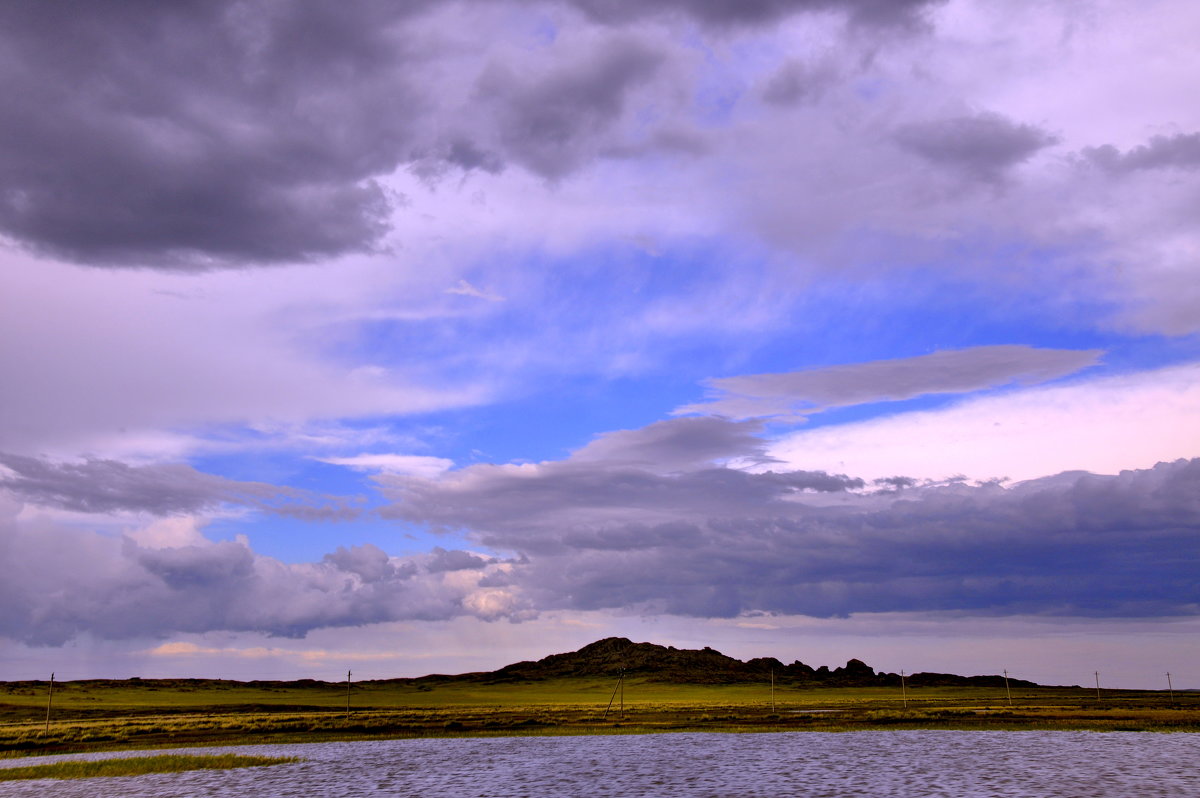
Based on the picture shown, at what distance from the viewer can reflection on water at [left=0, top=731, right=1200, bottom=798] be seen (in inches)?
1683

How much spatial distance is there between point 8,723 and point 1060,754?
361ft

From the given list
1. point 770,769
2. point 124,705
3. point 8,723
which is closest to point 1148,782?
point 770,769

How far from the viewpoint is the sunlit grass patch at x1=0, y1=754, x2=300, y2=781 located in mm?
53000

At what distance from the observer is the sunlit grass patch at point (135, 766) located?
174 feet

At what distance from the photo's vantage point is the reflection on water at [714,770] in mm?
42750

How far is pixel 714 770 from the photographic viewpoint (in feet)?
169

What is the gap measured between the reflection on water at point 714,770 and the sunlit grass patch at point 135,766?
2.55m

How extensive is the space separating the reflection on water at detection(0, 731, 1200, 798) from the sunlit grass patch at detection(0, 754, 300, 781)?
255cm

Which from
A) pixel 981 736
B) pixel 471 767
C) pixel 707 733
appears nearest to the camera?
pixel 471 767

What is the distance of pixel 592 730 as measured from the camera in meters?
87.4

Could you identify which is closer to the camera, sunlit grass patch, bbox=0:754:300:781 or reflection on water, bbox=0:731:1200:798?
reflection on water, bbox=0:731:1200:798

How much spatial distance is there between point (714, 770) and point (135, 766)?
3511 cm

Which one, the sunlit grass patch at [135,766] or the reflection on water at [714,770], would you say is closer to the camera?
the reflection on water at [714,770]

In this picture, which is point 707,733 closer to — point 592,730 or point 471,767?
point 592,730
